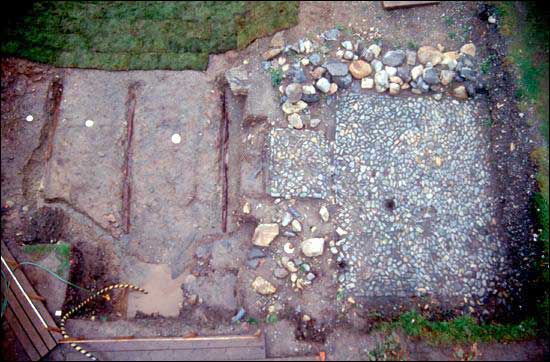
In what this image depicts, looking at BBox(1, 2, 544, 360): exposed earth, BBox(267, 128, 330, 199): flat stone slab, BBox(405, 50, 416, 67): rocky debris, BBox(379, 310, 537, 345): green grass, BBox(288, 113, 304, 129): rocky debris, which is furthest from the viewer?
BBox(405, 50, 416, 67): rocky debris

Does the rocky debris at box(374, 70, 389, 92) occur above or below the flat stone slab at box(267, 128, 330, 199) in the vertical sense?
above

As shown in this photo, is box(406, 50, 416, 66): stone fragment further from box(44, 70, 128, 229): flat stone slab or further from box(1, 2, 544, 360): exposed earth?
box(44, 70, 128, 229): flat stone slab

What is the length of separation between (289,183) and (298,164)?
11.3 inches

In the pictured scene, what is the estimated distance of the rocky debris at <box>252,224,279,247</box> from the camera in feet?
20.7

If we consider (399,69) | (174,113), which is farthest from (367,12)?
(174,113)

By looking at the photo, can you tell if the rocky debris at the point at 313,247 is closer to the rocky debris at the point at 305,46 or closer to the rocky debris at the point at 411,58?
the rocky debris at the point at 305,46

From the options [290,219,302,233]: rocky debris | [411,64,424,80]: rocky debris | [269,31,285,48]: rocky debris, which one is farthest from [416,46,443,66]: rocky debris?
[290,219,302,233]: rocky debris

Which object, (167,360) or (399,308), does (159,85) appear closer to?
(167,360)

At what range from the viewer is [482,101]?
6789 mm

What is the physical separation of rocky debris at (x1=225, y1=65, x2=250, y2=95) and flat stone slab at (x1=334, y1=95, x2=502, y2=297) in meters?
1.36

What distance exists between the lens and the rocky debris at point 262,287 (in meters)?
6.18

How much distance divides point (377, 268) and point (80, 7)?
5771 mm

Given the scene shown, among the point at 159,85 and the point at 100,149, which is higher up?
the point at 159,85

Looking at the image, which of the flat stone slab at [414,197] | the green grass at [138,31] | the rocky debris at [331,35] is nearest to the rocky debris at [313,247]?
the flat stone slab at [414,197]
